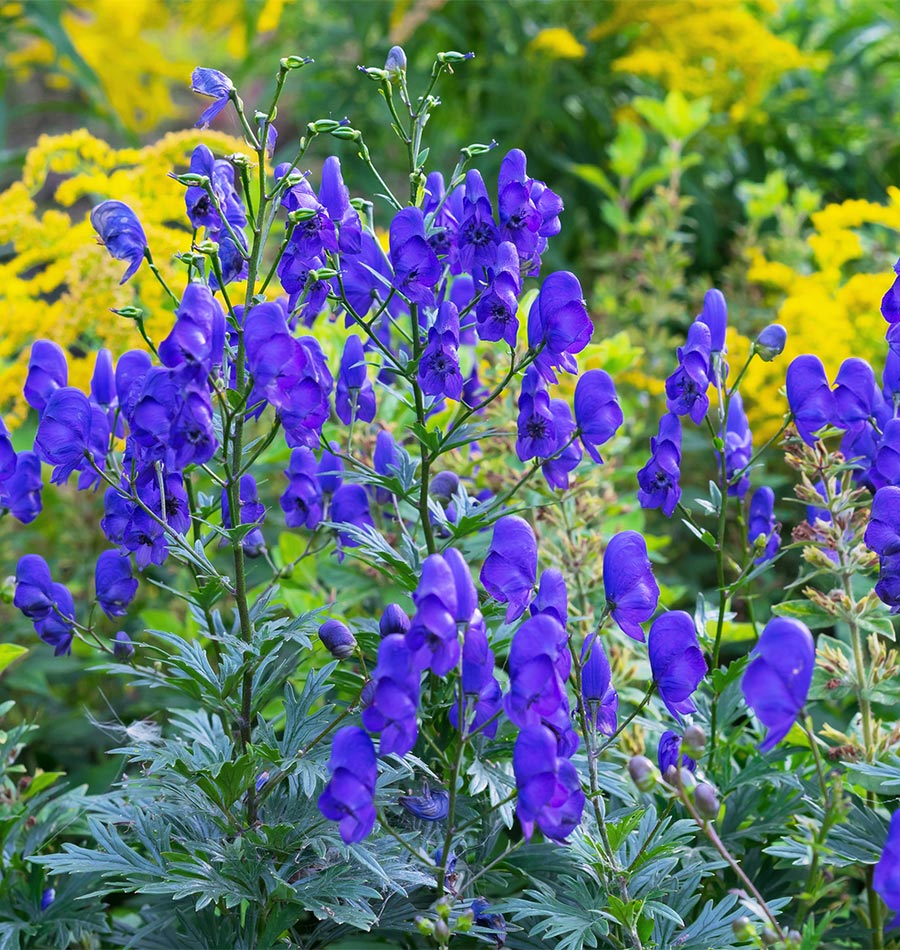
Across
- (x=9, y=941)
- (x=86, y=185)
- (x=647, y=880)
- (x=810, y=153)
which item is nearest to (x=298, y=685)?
(x=9, y=941)

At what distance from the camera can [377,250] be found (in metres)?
1.48

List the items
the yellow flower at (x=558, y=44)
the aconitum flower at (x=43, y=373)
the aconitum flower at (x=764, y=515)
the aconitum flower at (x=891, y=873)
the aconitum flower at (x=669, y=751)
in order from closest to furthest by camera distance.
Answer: the aconitum flower at (x=891, y=873)
the aconitum flower at (x=669, y=751)
the aconitum flower at (x=43, y=373)
the aconitum flower at (x=764, y=515)
the yellow flower at (x=558, y=44)

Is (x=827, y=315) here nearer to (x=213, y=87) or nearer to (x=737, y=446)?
(x=737, y=446)

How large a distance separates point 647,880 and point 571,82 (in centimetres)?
331

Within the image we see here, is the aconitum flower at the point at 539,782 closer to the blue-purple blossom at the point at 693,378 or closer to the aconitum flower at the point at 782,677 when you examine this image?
the aconitum flower at the point at 782,677

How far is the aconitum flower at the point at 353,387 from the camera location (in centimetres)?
159

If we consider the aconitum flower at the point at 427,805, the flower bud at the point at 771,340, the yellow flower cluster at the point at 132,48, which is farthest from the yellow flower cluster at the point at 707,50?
the aconitum flower at the point at 427,805

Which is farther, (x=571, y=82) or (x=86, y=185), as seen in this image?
(x=571, y=82)

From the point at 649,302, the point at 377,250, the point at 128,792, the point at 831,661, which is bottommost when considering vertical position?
the point at 128,792

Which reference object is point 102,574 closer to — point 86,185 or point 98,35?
point 86,185

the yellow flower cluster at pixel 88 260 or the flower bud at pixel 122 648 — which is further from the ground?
the yellow flower cluster at pixel 88 260

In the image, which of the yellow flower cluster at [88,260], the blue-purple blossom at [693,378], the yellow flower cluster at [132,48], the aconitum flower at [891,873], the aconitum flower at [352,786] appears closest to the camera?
the aconitum flower at [891,873]

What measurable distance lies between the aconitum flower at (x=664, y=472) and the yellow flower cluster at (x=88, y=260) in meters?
1.12

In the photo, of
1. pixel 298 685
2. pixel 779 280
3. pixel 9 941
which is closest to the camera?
pixel 9 941
